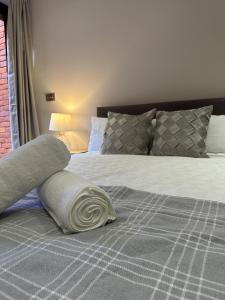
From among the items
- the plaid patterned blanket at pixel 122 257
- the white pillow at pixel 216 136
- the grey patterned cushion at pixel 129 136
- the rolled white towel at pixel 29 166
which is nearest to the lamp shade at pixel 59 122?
the grey patterned cushion at pixel 129 136

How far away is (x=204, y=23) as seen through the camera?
7.45 feet

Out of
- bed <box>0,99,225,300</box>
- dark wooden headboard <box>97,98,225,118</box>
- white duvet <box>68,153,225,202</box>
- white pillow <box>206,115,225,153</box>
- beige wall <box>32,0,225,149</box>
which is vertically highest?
beige wall <box>32,0,225,149</box>

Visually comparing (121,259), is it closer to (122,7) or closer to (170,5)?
(170,5)

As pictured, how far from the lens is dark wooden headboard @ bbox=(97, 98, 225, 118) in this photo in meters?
2.20

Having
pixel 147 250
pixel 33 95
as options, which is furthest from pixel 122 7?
pixel 147 250

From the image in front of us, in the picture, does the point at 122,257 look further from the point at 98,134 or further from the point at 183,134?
the point at 98,134

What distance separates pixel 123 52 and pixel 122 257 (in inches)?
98.6

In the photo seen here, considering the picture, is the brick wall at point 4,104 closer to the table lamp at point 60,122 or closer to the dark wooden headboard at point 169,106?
the table lamp at point 60,122

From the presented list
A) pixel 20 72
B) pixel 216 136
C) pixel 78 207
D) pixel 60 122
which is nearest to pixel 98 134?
pixel 60 122

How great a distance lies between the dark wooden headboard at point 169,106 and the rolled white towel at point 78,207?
1778 millimetres

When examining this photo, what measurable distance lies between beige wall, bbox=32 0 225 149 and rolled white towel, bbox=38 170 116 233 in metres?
1.94

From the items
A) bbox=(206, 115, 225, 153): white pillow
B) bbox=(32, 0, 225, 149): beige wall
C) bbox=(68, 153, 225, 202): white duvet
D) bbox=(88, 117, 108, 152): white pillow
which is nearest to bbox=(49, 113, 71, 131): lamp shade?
bbox=(32, 0, 225, 149): beige wall

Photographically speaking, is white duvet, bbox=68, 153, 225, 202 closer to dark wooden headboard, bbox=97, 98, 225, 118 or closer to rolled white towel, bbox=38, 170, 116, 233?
rolled white towel, bbox=38, 170, 116, 233

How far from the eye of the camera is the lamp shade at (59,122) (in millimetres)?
2869
